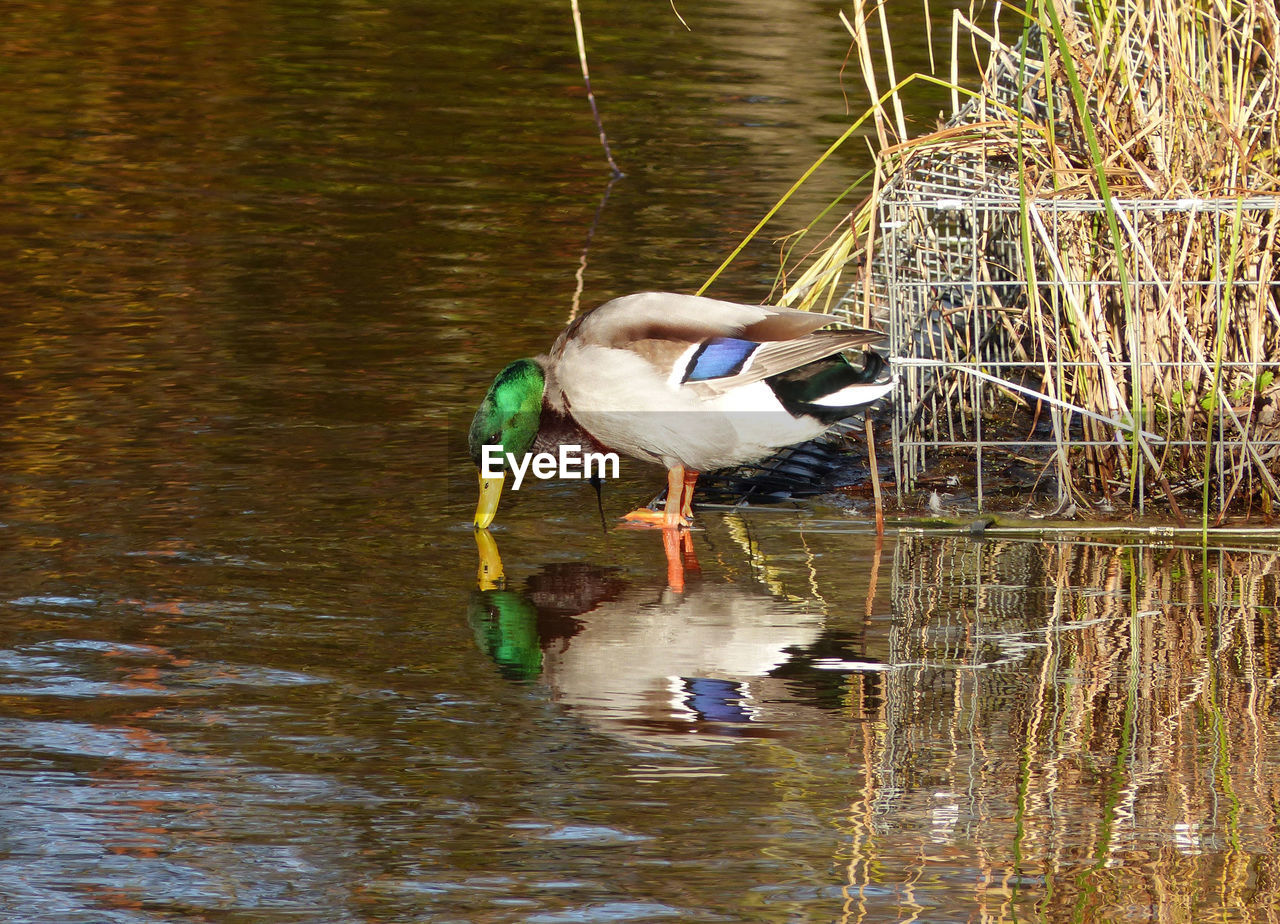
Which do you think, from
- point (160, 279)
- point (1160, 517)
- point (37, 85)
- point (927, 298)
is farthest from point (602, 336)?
point (37, 85)

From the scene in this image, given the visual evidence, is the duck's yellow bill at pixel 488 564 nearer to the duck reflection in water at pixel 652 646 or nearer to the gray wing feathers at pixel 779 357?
the duck reflection in water at pixel 652 646

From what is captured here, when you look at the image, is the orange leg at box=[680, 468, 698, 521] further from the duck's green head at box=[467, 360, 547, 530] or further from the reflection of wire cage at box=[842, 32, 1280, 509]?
the reflection of wire cage at box=[842, 32, 1280, 509]

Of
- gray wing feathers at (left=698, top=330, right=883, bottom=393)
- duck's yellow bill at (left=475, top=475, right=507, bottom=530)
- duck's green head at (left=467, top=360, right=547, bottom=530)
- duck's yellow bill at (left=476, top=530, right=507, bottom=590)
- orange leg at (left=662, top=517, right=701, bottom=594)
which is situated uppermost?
gray wing feathers at (left=698, top=330, right=883, bottom=393)

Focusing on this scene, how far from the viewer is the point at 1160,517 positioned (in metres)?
5.75

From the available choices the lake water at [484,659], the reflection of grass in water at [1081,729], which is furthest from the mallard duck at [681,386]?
the reflection of grass in water at [1081,729]

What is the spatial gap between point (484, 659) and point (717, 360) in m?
1.18

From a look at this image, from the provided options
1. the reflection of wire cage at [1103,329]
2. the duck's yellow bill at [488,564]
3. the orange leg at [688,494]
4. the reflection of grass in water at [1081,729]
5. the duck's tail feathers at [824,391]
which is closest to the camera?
the reflection of grass in water at [1081,729]

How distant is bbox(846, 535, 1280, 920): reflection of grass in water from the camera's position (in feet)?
11.6

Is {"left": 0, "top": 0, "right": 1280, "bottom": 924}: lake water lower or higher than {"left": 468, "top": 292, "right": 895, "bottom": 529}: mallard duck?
lower

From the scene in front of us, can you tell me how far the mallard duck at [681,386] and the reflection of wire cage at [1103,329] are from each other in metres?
0.32

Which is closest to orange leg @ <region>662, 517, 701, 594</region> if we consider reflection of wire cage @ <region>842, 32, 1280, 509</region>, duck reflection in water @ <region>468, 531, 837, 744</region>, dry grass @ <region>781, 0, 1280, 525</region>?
duck reflection in water @ <region>468, 531, 837, 744</region>

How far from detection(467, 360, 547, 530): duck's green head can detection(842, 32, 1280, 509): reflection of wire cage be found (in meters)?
1.05

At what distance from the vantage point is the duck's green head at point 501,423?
5.55 metres

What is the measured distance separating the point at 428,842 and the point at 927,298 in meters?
2.82
